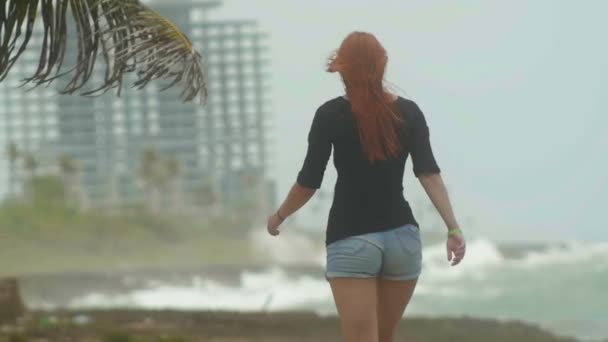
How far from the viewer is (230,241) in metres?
156

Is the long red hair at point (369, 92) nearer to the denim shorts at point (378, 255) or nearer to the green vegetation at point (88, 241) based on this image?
the denim shorts at point (378, 255)

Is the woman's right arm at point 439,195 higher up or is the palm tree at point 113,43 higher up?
the palm tree at point 113,43

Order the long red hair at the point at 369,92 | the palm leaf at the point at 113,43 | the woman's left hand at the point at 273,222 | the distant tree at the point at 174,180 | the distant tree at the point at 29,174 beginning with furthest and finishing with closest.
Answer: the distant tree at the point at 174,180
the distant tree at the point at 29,174
the palm leaf at the point at 113,43
the woman's left hand at the point at 273,222
the long red hair at the point at 369,92

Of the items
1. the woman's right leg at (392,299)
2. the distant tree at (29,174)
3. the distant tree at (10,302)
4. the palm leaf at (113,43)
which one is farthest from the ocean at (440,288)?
the woman's right leg at (392,299)

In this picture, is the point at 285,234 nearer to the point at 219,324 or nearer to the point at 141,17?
the point at 219,324

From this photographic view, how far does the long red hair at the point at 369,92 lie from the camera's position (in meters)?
6.54

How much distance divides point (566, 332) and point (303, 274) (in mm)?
69737

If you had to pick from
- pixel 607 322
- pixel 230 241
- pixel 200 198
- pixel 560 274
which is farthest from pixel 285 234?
pixel 607 322

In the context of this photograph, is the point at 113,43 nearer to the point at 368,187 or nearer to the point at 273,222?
the point at 273,222

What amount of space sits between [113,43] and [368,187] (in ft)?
12.0

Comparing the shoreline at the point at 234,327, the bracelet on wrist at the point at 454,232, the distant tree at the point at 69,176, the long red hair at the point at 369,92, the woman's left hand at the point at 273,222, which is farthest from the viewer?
the distant tree at the point at 69,176

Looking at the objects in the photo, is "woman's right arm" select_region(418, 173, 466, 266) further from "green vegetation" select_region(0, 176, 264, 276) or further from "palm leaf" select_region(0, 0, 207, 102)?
"green vegetation" select_region(0, 176, 264, 276)

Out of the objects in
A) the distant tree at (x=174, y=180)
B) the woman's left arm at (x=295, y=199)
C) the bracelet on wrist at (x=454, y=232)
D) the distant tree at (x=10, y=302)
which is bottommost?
the distant tree at (x=174, y=180)

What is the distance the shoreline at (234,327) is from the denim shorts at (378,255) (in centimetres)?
1322
